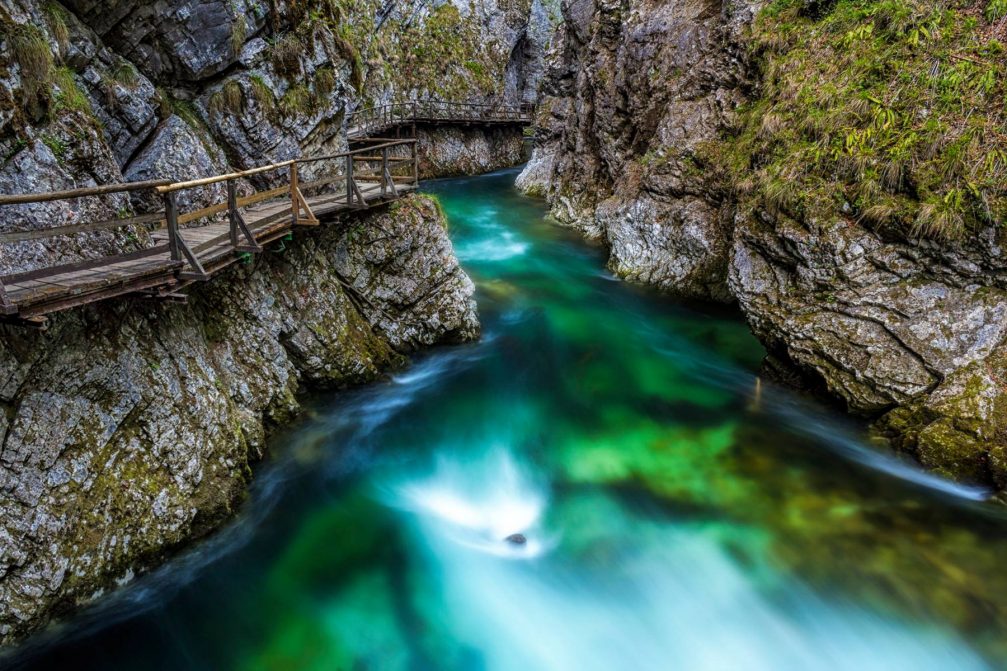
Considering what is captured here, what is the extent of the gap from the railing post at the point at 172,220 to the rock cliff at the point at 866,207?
10312 millimetres

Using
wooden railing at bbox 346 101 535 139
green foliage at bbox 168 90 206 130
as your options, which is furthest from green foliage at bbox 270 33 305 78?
wooden railing at bbox 346 101 535 139

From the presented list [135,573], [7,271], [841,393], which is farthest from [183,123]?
[841,393]

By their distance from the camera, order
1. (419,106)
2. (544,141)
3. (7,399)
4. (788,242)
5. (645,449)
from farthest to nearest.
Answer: (419,106) < (544,141) < (788,242) < (645,449) < (7,399)

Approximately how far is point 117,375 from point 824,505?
9615 mm

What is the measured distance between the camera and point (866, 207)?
975 cm

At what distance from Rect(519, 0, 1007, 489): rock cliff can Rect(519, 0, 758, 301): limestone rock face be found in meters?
0.09

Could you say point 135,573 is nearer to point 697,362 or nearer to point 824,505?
point 824,505

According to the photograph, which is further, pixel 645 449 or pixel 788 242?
pixel 788 242

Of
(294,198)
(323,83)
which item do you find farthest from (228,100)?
(294,198)

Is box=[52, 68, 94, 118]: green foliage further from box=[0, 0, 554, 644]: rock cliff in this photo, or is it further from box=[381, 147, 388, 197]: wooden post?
box=[381, 147, 388, 197]: wooden post

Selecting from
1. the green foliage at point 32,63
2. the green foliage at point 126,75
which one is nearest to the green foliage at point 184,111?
the green foliage at point 126,75

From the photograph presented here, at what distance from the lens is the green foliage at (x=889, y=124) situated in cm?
888

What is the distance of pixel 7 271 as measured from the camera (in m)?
5.55

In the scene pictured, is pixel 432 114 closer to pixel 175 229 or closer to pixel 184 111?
pixel 184 111
